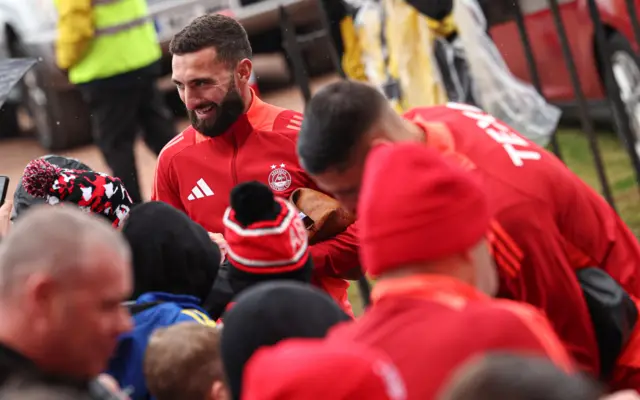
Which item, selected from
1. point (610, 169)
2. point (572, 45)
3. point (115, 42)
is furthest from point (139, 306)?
point (572, 45)

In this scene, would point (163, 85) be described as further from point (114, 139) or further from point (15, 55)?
point (114, 139)

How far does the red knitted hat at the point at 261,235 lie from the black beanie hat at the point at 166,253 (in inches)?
4.4

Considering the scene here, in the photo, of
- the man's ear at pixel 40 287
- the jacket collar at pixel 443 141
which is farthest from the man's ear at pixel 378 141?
the man's ear at pixel 40 287

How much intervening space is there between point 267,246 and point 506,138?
2.44 feet

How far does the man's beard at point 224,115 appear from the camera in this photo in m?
4.23

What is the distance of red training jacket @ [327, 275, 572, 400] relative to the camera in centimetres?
209

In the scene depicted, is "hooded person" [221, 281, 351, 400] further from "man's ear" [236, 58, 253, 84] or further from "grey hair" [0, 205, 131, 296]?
"man's ear" [236, 58, 253, 84]

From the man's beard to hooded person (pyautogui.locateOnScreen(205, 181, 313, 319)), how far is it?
89 cm

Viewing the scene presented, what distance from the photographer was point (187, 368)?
277cm

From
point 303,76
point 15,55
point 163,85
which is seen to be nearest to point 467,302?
point 303,76

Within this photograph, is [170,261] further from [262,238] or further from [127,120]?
[127,120]

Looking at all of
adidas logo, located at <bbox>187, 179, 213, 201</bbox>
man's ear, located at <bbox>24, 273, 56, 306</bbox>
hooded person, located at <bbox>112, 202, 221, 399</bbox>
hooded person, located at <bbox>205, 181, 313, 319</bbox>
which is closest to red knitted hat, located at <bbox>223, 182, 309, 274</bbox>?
hooded person, located at <bbox>205, 181, 313, 319</bbox>

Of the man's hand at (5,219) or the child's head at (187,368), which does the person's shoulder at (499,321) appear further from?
the man's hand at (5,219)

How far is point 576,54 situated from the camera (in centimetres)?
780
